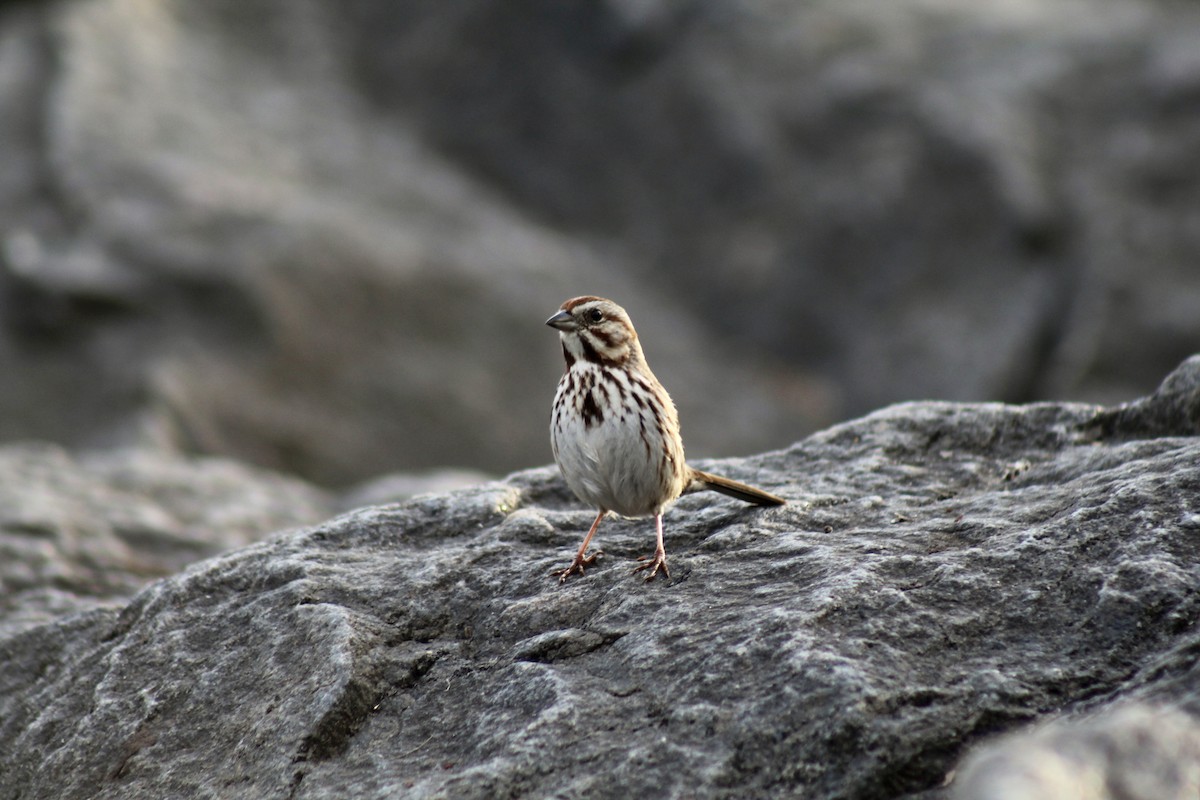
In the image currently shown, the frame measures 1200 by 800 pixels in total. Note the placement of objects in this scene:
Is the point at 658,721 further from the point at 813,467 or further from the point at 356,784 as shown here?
the point at 813,467

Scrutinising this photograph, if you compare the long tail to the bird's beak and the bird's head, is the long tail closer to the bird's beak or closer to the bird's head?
the bird's head

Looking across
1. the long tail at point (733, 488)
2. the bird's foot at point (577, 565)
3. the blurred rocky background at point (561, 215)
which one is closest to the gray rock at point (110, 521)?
the bird's foot at point (577, 565)

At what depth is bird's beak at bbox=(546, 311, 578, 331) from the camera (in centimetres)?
548

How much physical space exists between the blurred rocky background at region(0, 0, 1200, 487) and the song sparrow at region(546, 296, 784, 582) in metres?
7.52

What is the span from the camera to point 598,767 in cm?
344

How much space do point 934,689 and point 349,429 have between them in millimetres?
10206

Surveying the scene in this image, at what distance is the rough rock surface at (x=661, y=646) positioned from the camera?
11.2ft

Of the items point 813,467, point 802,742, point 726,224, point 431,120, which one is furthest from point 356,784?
point 431,120

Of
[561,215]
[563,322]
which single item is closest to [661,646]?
[563,322]

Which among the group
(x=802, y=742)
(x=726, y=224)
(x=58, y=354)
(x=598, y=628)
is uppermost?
(x=726, y=224)

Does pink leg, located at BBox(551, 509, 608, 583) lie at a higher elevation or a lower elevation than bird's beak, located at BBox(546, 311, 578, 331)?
lower

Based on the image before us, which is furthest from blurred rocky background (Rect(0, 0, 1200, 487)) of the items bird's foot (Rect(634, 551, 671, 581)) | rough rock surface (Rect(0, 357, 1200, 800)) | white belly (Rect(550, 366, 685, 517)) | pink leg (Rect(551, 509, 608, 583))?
bird's foot (Rect(634, 551, 671, 581))

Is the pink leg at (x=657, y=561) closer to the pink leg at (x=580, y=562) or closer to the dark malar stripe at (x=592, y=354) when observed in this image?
the pink leg at (x=580, y=562)

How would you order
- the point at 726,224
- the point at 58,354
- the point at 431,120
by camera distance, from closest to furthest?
1. the point at 58,354
2. the point at 726,224
3. the point at 431,120
